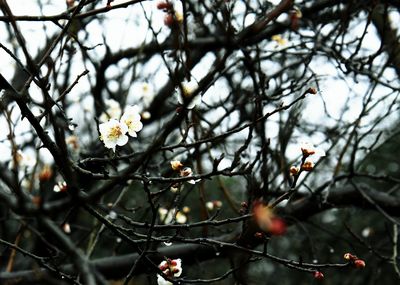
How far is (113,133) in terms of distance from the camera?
210cm

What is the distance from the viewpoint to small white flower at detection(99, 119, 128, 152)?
208 centimetres

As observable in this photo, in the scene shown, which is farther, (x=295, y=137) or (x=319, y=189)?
(x=295, y=137)

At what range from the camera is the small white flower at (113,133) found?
2.08 m

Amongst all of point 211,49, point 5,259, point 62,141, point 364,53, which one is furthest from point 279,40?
point 62,141

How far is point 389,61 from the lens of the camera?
362 centimetres

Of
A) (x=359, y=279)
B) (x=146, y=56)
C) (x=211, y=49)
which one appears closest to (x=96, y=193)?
(x=211, y=49)

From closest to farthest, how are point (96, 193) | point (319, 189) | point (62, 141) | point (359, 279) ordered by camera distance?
point (96, 193), point (62, 141), point (319, 189), point (359, 279)

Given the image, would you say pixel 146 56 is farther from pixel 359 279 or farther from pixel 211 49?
pixel 359 279

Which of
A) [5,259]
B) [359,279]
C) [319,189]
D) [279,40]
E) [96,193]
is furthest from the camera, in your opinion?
[359,279]

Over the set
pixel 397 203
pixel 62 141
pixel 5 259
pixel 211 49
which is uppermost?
pixel 211 49

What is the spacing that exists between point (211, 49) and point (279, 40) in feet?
2.22

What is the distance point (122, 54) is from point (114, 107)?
1.85 feet

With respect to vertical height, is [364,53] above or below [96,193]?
above

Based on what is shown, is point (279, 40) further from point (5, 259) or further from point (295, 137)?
point (5, 259)
